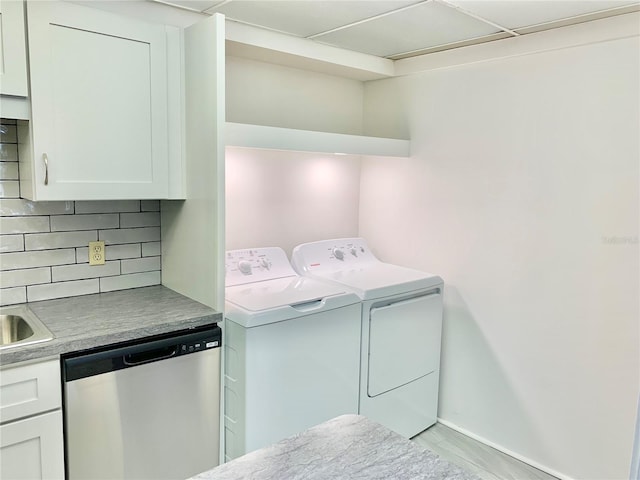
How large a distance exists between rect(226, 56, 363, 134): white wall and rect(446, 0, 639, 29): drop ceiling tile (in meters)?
1.18

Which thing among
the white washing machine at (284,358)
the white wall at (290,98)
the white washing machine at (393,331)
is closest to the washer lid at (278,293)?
the white washing machine at (284,358)

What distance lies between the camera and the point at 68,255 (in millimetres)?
A: 2229

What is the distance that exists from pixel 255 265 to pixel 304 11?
1.30 metres

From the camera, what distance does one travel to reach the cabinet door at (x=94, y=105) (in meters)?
1.82

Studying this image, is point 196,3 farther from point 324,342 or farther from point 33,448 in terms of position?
point 33,448

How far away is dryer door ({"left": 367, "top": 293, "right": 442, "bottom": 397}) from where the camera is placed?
2609 mm

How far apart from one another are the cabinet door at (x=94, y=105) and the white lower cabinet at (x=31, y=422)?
651 millimetres

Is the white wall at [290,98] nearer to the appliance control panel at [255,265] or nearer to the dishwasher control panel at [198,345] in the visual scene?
the appliance control panel at [255,265]

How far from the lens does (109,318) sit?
1.96 metres

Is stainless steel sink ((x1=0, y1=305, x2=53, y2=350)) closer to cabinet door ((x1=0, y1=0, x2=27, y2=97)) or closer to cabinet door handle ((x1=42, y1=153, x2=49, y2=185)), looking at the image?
cabinet door handle ((x1=42, y1=153, x2=49, y2=185))

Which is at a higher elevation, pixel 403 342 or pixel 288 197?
pixel 288 197

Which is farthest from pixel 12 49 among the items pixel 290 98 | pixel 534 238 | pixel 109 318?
pixel 534 238

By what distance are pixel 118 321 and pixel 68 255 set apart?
1.74ft

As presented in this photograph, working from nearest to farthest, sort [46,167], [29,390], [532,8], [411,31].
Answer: [29,390] < [46,167] < [532,8] < [411,31]
